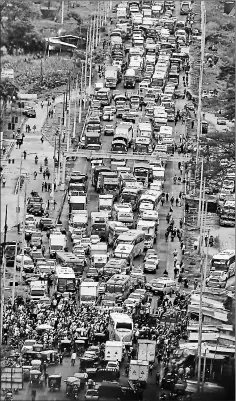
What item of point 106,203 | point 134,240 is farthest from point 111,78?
point 134,240

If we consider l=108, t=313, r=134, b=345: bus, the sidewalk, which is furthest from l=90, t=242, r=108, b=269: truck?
l=108, t=313, r=134, b=345: bus

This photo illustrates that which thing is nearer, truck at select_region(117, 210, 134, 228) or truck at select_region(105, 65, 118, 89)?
truck at select_region(117, 210, 134, 228)

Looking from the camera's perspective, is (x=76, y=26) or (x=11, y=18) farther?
(x=76, y=26)

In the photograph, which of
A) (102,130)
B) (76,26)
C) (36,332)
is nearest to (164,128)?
(102,130)

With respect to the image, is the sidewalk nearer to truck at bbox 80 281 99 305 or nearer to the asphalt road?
the asphalt road

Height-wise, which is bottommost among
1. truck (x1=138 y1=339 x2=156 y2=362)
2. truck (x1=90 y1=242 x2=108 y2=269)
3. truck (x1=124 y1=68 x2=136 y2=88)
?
truck (x1=90 y1=242 x2=108 y2=269)

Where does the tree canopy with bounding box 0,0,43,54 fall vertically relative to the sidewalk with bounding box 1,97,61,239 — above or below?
above

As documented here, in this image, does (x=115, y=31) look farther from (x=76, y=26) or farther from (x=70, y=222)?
(x=70, y=222)
